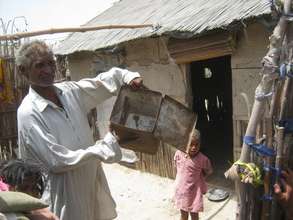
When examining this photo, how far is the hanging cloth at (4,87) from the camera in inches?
258

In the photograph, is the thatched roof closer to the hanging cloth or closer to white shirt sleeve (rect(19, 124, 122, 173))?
the hanging cloth

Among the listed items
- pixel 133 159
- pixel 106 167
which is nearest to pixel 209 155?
pixel 133 159

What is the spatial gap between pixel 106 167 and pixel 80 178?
5093 mm

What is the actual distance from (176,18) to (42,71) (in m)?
3.25

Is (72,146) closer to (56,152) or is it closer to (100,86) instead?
(56,152)

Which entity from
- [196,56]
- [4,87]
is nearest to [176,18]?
[196,56]

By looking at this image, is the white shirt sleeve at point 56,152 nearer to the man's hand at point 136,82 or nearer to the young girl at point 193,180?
the man's hand at point 136,82

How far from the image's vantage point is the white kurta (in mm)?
2547

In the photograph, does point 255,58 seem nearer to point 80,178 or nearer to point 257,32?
point 257,32

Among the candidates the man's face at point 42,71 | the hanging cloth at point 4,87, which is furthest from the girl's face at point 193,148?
the hanging cloth at point 4,87

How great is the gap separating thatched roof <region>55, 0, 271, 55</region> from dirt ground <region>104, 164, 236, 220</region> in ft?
7.39

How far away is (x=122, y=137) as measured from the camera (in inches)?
118

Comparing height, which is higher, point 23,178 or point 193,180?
point 23,178

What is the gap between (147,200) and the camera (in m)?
5.96
